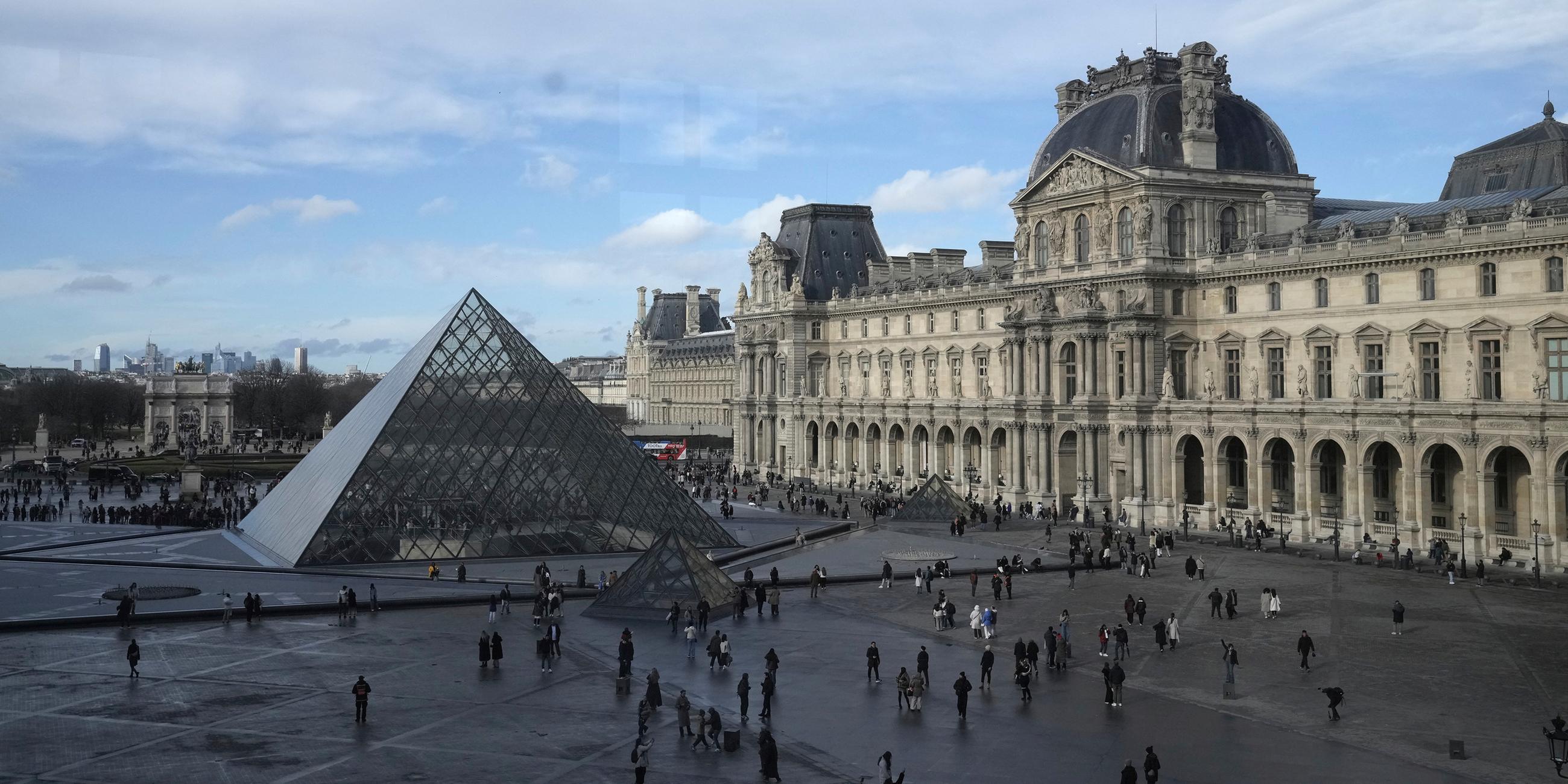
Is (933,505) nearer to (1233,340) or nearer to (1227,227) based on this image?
(1233,340)

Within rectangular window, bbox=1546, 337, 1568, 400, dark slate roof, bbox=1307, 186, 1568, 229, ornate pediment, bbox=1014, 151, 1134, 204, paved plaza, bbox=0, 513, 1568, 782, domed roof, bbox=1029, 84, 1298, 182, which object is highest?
domed roof, bbox=1029, 84, 1298, 182

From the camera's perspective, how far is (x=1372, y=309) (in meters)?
46.2

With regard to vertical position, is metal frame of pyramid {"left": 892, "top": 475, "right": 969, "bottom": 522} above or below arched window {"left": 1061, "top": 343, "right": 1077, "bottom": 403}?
below

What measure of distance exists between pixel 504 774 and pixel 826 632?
12.0m

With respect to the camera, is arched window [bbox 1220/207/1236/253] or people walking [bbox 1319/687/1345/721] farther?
arched window [bbox 1220/207/1236/253]

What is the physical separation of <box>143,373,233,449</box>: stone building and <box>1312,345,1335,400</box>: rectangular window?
3996 inches

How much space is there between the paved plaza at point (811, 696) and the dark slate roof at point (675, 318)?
108 metres

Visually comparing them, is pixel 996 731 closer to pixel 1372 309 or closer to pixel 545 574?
pixel 545 574

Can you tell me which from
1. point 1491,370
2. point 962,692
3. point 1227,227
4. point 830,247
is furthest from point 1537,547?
point 830,247

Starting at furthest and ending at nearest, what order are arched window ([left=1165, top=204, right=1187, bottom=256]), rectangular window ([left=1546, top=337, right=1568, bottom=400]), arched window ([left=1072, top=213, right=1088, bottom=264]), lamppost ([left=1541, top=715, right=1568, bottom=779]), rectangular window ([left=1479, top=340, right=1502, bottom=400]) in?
arched window ([left=1072, top=213, right=1088, bottom=264]) < arched window ([left=1165, top=204, right=1187, bottom=256]) < rectangular window ([left=1479, top=340, right=1502, bottom=400]) < rectangular window ([left=1546, top=337, right=1568, bottom=400]) < lamppost ([left=1541, top=715, right=1568, bottom=779])

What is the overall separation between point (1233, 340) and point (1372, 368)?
6.36 meters

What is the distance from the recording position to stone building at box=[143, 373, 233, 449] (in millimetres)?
124938

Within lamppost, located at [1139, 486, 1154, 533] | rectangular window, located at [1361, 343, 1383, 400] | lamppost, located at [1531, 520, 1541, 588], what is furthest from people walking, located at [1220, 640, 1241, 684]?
lamppost, located at [1139, 486, 1154, 533]

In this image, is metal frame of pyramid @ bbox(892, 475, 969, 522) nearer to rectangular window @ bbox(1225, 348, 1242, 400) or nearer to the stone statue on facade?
rectangular window @ bbox(1225, 348, 1242, 400)
